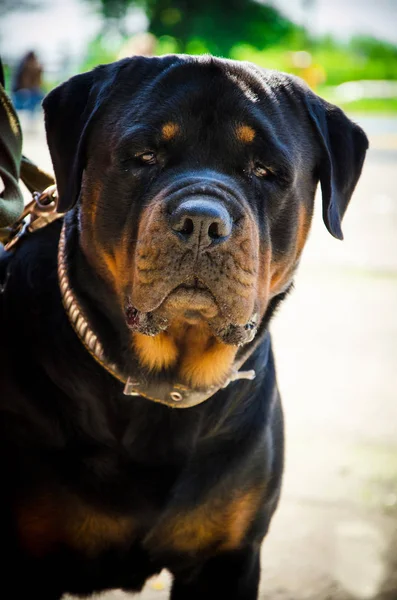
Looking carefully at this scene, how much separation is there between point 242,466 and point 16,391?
647 mm

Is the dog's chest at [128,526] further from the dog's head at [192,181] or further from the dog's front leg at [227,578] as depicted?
the dog's head at [192,181]

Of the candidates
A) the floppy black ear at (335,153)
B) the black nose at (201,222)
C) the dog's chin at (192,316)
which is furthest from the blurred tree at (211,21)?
the black nose at (201,222)

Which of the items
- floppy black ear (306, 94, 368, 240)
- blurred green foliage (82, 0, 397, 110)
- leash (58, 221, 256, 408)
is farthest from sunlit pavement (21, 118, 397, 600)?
blurred green foliage (82, 0, 397, 110)

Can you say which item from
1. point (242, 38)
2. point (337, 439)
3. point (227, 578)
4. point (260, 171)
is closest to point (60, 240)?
point (260, 171)

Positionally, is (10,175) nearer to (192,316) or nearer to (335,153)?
(192,316)

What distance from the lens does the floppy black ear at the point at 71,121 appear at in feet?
7.38

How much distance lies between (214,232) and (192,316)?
29 cm

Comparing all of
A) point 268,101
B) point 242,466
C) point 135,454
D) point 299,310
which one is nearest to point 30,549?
point 135,454

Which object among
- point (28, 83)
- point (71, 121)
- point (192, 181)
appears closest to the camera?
point (192, 181)

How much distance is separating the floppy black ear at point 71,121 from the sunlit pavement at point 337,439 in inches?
56.0

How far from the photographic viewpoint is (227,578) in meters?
2.35

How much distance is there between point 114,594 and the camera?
281 cm

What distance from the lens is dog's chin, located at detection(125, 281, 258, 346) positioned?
6.72ft

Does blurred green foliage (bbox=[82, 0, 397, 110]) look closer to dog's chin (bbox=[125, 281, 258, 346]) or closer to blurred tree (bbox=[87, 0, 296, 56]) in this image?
blurred tree (bbox=[87, 0, 296, 56])
